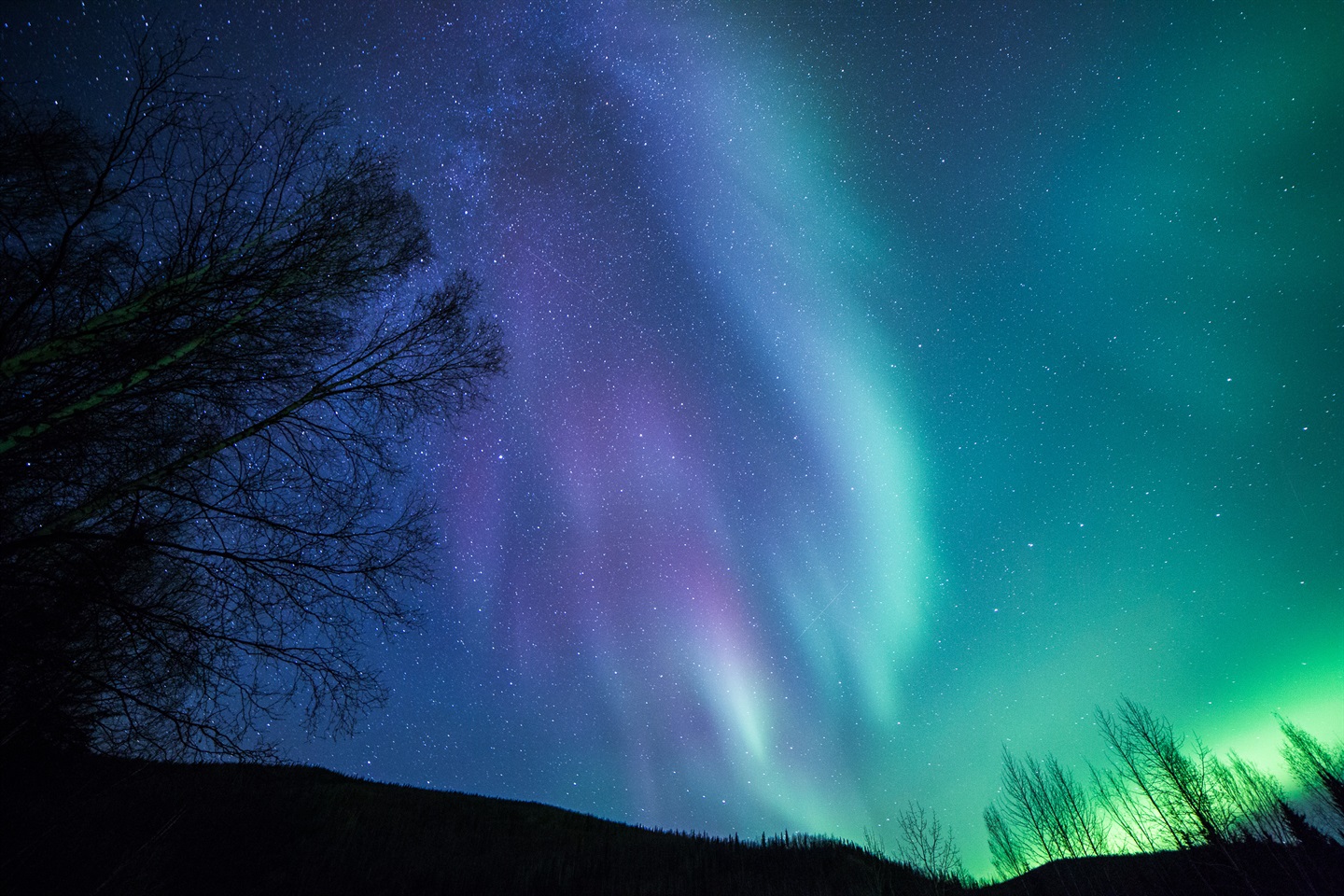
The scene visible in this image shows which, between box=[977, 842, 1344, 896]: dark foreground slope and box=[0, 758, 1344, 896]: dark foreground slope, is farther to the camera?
box=[977, 842, 1344, 896]: dark foreground slope

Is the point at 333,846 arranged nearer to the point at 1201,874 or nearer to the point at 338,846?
the point at 338,846

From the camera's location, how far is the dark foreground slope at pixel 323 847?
611 centimetres

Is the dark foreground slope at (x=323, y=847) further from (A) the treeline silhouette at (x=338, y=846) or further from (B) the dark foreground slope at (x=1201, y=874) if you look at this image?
(B) the dark foreground slope at (x=1201, y=874)

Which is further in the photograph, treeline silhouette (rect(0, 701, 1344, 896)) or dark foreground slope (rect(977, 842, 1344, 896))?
dark foreground slope (rect(977, 842, 1344, 896))

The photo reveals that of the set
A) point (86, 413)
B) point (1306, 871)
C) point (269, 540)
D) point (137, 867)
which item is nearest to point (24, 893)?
point (137, 867)

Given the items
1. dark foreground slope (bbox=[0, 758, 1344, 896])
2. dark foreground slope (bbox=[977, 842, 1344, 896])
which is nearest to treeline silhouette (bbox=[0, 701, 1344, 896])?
dark foreground slope (bbox=[0, 758, 1344, 896])

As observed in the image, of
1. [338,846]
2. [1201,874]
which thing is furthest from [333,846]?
[1201,874]

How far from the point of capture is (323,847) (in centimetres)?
913

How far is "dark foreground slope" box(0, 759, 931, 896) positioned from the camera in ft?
20.0

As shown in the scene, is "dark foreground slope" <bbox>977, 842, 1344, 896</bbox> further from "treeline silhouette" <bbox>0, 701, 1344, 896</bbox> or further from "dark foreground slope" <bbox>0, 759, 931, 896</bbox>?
"dark foreground slope" <bbox>0, 759, 931, 896</bbox>

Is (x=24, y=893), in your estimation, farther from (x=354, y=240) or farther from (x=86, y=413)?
(x=354, y=240)

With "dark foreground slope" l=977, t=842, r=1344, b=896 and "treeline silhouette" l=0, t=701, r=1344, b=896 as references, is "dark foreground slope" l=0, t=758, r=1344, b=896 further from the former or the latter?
"dark foreground slope" l=977, t=842, r=1344, b=896

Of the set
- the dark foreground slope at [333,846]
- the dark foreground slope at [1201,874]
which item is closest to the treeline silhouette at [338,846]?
the dark foreground slope at [333,846]

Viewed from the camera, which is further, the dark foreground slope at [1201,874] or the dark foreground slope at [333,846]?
the dark foreground slope at [1201,874]
